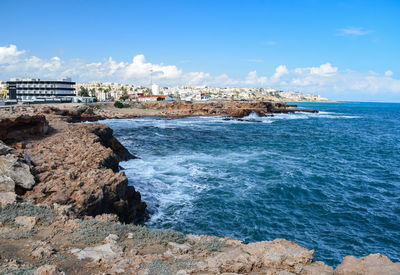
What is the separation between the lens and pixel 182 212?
48.9ft

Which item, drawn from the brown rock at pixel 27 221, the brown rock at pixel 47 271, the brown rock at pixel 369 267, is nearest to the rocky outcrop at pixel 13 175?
the brown rock at pixel 27 221

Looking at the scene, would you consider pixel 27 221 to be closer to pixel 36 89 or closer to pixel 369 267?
pixel 369 267

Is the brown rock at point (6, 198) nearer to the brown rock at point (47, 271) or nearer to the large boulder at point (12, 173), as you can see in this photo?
the large boulder at point (12, 173)

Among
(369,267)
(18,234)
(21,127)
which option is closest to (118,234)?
(18,234)

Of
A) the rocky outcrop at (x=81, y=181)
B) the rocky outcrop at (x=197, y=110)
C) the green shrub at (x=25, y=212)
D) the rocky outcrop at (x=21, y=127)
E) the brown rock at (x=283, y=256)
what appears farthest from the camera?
the rocky outcrop at (x=197, y=110)

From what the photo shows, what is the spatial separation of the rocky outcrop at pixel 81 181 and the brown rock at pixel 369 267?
8.18m

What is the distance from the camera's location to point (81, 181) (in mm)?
11258

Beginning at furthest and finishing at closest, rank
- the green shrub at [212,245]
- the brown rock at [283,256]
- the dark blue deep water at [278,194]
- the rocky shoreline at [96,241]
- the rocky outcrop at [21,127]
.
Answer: the rocky outcrop at [21,127] → the dark blue deep water at [278,194] → the green shrub at [212,245] → the brown rock at [283,256] → the rocky shoreline at [96,241]

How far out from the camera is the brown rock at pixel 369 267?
5383mm

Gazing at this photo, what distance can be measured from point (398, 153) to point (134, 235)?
37026mm

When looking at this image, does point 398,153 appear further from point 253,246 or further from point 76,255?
point 76,255

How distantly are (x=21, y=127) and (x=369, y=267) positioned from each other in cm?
2120

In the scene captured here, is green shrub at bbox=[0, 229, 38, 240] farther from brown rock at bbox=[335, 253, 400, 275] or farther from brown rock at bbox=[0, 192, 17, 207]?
brown rock at bbox=[335, 253, 400, 275]

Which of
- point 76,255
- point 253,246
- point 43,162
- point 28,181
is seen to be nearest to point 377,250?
point 253,246
